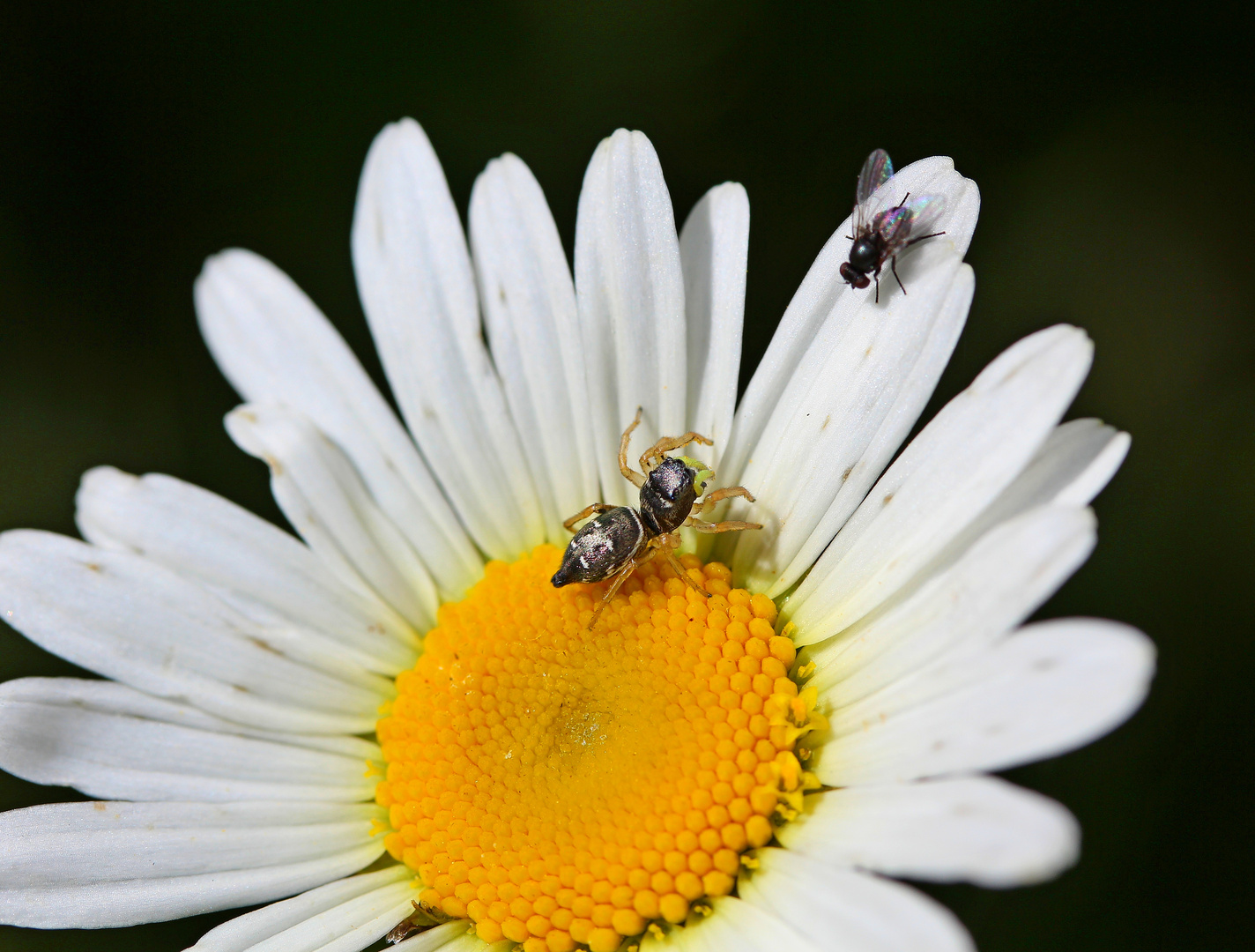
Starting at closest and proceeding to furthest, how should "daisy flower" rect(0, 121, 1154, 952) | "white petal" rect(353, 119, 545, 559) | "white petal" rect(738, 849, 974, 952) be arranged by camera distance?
1. "white petal" rect(738, 849, 974, 952)
2. "daisy flower" rect(0, 121, 1154, 952)
3. "white petal" rect(353, 119, 545, 559)

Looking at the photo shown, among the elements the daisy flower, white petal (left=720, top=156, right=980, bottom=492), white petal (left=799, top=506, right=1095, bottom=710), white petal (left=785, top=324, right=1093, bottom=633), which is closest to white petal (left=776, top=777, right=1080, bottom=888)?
the daisy flower

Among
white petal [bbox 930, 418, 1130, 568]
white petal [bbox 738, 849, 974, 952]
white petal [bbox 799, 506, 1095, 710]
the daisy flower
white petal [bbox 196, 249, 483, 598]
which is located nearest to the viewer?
white petal [bbox 738, 849, 974, 952]

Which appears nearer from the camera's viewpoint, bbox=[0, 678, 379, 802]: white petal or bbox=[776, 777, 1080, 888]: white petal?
bbox=[776, 777, 1080, 888]: white petal

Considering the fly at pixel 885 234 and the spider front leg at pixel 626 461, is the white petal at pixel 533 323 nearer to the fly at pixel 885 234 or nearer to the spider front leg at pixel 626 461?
the spider front leg at pixel 626 461

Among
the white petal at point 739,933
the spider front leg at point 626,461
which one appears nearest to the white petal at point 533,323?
the spider front leg at point 626,461

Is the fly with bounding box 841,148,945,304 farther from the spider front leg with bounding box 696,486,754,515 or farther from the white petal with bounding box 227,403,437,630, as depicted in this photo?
the white petal with bounding box 227,403,437,630

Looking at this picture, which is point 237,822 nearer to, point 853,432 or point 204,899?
point 204,899
